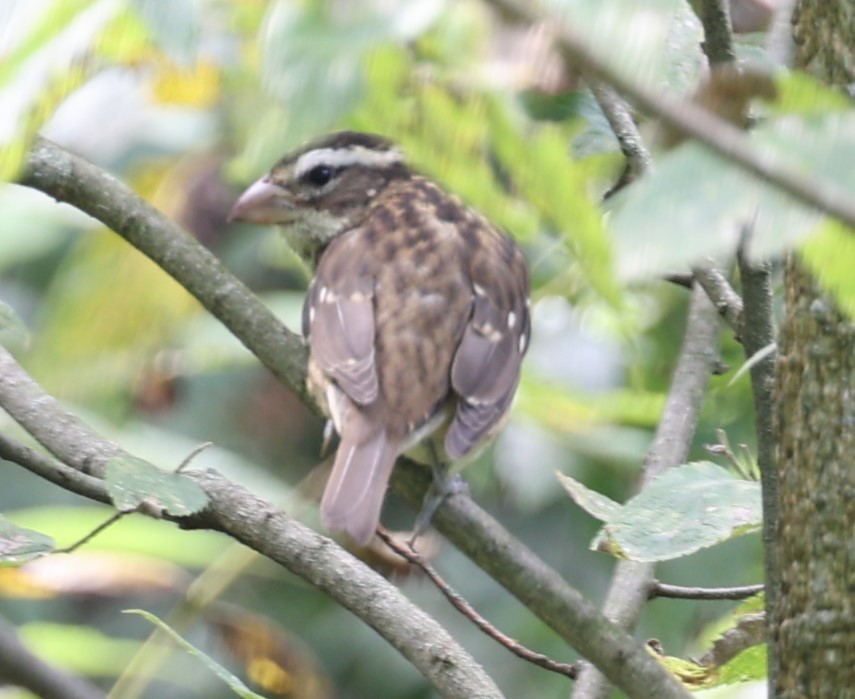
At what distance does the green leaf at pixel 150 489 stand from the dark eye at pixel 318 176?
7.68 feet

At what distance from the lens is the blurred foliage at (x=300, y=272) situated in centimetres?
84

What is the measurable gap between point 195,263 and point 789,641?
1.49 m

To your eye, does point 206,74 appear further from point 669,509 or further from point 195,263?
point 669,509

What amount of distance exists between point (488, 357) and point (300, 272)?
6.57ft

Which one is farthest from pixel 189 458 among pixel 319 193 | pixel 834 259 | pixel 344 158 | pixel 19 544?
pixel 344 158

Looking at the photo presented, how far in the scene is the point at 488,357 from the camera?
3.59 metres

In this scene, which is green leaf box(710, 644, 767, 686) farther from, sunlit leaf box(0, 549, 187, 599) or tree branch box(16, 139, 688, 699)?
sunlit leaf box(0, 549, 187, 599)

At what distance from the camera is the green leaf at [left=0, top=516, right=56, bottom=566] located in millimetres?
2064

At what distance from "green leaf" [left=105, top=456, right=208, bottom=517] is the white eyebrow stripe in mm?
2284

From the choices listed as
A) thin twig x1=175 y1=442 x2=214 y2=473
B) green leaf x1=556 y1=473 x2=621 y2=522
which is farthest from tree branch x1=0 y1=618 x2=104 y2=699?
green leaf x1=556 y1=473 x2=621 y2=522

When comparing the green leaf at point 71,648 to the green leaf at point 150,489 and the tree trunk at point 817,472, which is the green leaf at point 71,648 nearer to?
the green leaf at point 150,489

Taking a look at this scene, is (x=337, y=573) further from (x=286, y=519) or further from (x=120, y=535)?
(x=120, y=535)

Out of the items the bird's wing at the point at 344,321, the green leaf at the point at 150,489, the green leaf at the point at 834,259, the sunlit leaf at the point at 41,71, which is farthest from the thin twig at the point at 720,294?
the sunlit leaf at the point at 41,71

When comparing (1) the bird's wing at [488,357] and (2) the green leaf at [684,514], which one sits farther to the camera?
(1) the bird's wing at [488,357]
